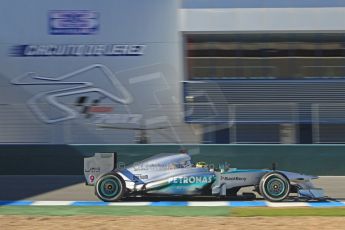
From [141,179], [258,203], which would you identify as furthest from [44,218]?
[258,203]

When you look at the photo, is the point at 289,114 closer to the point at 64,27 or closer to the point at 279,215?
the point at 64,27

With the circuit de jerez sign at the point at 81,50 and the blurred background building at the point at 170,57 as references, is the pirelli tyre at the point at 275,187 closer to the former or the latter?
the blurred background building at the point at 170,57

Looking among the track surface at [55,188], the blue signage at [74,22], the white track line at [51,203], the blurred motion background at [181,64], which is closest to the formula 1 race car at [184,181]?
the white track line at [51,203]

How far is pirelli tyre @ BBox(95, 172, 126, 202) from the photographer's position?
12.0 meters

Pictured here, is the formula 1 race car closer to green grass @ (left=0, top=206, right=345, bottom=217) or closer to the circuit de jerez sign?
green grass @ (left=0, top=206, right=345, bottom=217)

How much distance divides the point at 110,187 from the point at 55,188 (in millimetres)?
3699

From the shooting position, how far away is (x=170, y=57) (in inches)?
936

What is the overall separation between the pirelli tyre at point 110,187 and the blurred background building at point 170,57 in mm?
9983

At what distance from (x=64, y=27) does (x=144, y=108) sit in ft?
14.2

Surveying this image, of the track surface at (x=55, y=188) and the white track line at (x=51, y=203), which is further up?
the track surface at (x=55, y=188)

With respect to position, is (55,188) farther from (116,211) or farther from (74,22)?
(74,22)

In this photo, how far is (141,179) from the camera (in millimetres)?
12047

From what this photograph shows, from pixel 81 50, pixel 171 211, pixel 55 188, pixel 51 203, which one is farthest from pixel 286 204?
pixel 81 50

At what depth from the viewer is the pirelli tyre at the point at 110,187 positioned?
473 inches
